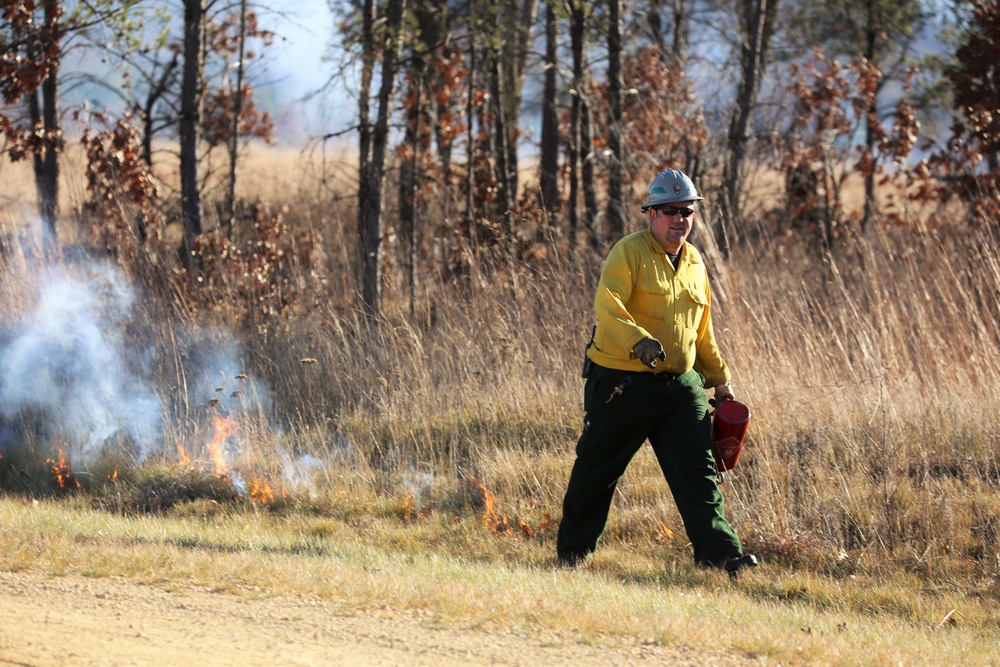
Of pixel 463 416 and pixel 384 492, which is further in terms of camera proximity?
pixel 463 416

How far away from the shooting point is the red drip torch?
6.09m

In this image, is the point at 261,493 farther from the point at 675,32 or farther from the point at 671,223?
the point at 675,32

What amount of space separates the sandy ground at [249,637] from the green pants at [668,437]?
45.7 inches

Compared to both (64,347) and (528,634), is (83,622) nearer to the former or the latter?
(528,634)

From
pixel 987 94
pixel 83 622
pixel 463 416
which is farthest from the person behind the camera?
pixel 987 94

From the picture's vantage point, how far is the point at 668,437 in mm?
5969

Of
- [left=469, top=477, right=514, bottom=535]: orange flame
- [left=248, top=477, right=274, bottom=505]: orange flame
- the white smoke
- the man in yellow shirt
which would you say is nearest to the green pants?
the man in yellow shirt

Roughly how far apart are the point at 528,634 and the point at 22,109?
1903 centimetres

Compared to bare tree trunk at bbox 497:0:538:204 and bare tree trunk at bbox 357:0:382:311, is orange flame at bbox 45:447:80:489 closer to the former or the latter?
bare tree trunk at bbox 357:0:382:311

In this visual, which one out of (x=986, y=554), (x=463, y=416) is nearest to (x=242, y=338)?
(x=463, y=416)

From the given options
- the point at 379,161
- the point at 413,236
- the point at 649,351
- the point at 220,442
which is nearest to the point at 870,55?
the point at 413,236

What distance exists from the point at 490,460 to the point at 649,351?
10.8 feet

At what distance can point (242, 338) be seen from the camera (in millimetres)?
11336

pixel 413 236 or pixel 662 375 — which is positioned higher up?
pixel 413 236
